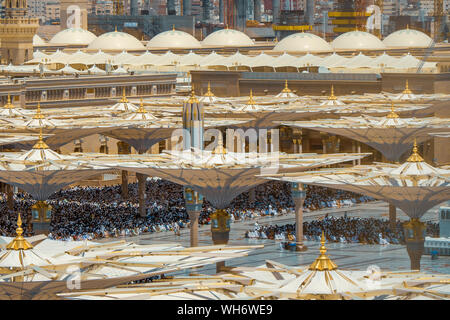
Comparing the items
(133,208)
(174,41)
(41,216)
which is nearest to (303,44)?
(174,41)

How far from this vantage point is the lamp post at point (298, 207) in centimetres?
5222

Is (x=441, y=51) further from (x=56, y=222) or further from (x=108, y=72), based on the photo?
(x=56, y=222)

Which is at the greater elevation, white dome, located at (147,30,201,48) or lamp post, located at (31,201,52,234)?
white dome, located at (147,30,201,48)

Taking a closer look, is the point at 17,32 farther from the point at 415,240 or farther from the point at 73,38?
the point at 415,240

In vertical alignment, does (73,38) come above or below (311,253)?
above

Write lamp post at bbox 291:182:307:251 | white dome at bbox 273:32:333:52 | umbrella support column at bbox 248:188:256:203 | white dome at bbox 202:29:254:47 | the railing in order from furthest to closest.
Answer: white dome at bbox 202:29:254:47 → white dome at bbox 273:32:333:52 → the railing → umbrella support column at bbox 248:188:256:203 → lamp post at bbox 291:182:307:251

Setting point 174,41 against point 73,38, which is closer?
point 174,41

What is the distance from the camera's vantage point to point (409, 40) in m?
127

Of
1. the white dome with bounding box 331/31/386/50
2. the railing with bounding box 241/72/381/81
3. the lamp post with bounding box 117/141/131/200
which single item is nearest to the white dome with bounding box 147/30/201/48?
the white dome with bounding box 331/31/386/50

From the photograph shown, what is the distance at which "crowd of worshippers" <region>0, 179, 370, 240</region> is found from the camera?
58.8 metres

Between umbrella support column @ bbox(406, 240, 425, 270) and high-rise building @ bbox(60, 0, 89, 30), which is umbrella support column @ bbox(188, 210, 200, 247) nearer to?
umbrella support column @ bbox(406, 240, 425, 270)

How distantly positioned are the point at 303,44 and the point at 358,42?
582 cm

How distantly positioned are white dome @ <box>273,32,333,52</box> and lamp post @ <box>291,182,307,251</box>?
69.6 m
